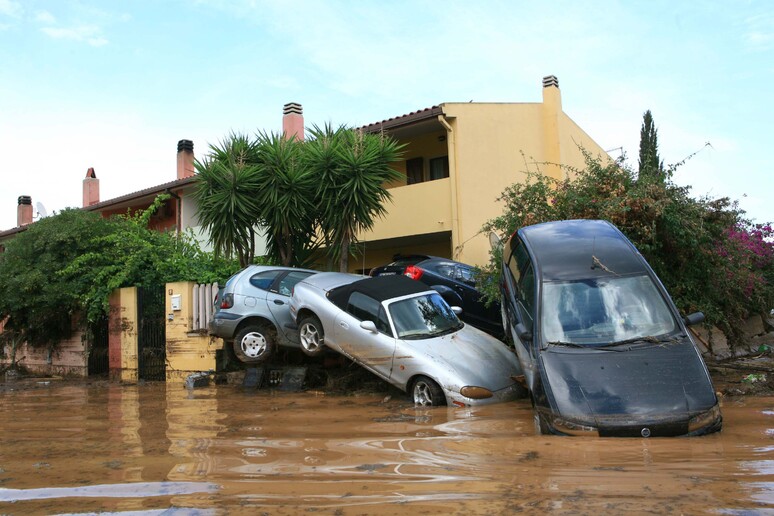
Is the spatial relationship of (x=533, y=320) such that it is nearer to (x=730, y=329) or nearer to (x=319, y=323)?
(x=319, y=323)

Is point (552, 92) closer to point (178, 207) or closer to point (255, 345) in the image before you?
point (255, 345)

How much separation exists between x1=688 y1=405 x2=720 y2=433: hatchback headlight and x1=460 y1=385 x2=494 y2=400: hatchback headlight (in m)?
2.81

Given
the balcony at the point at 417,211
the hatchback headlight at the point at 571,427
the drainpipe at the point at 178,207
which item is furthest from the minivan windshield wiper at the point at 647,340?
the drainpipe at the point at 178,207

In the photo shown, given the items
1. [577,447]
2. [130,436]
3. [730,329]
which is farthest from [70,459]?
[730,329]

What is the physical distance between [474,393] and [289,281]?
4.71m

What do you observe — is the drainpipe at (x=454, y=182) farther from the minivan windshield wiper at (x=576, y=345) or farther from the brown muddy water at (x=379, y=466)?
the minivan windshield wiper at (x=576, y=345)

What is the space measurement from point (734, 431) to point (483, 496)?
9.76ft

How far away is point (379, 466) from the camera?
180 inches

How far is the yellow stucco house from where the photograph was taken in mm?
16406

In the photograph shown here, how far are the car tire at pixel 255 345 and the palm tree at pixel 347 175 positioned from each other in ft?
12.9

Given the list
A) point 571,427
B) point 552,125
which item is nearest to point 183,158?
point 552,125

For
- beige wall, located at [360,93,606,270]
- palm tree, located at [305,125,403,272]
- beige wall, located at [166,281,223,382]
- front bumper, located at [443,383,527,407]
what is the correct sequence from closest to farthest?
front bumper, located at [443,383,527,407] → beige wall, located at [166,281,223,382] → palm tree, located at [305,125,403,272] → beige wall, located at [360,93,606,270]

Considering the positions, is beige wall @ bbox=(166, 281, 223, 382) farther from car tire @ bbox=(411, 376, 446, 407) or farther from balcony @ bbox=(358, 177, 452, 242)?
car tire @ bbox=(411, 376, 446, 407)

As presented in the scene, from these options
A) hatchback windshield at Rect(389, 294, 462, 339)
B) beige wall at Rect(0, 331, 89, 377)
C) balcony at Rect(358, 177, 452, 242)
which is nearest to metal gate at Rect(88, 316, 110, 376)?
beige wall at Rect(0, 331, 89, 377)
